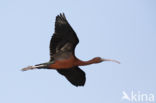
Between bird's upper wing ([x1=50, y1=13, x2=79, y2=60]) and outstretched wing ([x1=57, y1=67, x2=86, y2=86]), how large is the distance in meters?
1.80

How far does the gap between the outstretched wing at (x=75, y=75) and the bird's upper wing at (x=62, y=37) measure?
5.90ft

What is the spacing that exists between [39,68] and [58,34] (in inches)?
92.9

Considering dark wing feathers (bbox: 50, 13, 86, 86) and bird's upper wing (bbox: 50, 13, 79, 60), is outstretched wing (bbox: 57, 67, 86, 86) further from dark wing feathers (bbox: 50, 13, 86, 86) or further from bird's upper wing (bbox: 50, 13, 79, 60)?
bird's upper wing (bbox: 50, 13, 79, 60)

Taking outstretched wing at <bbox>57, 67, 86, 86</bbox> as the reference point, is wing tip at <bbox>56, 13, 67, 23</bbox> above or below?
above

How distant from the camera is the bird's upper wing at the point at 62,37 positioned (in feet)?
120

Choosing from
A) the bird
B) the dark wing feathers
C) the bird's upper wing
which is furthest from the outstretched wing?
the bird's upper wing

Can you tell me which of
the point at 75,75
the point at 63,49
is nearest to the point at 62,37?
the point at 63,49

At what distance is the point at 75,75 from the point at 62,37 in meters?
3.18

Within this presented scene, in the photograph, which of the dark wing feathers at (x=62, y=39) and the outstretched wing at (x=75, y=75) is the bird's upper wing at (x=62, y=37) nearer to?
the dark wing feathers at (x=62, y=39)

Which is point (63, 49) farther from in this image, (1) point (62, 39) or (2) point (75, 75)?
(2) point (75, 75)

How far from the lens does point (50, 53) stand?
122 feet

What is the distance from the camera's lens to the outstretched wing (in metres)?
38.5

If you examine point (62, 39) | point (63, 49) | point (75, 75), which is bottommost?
point (75, 75)

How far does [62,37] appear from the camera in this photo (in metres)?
36.8
